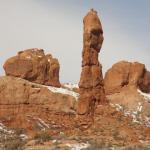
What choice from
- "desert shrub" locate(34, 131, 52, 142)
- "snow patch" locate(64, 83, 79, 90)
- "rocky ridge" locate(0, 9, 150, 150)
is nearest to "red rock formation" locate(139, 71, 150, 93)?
"rocky ridge" locate(0, 9, 150, 150)

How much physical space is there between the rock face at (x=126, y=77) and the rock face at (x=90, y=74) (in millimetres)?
8966

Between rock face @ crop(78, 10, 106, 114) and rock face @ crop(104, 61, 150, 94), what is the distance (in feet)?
29.4

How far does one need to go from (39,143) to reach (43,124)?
17.9 m

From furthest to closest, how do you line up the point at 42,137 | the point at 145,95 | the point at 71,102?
the point at 145,95 → the point at 71,102 → the point at 42,137

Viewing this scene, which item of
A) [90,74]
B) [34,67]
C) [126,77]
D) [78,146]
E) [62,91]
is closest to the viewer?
[78,146]


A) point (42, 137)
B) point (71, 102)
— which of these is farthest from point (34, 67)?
point (42, 137)

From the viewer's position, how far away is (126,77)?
82.1 m

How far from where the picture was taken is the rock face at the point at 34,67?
76.5 m

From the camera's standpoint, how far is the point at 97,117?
71625mm

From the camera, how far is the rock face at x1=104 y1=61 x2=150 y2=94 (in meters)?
82.1

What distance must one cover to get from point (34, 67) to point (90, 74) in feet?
28.1

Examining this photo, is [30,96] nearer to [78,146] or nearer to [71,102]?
[71,102]

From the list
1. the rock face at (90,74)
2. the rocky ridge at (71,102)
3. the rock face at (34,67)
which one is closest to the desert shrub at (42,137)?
the rocky ridge at (71,102)

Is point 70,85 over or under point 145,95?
over
